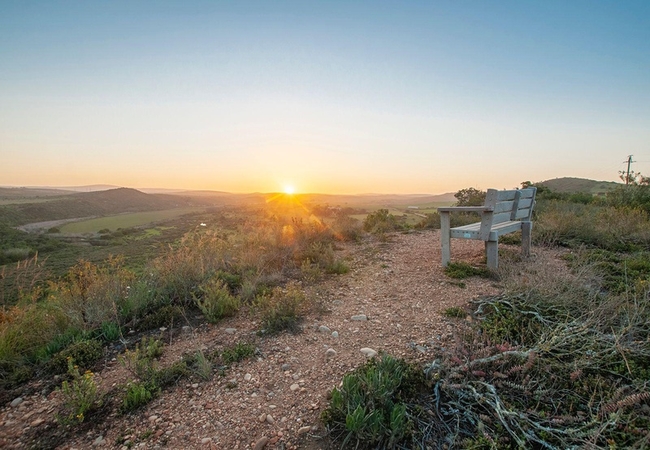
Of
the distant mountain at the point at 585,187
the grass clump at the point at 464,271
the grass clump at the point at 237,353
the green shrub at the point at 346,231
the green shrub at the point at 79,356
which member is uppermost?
the distant mountain at the point at 585,187

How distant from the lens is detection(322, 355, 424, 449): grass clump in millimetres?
2008

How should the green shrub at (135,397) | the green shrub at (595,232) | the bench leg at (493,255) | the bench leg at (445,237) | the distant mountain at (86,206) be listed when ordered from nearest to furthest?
the green shrub at (135,397)
the bench leg at (493,255)
the bench leg at (445,237)
the green shrub at (595,232)
the distant mountain at (86,206)

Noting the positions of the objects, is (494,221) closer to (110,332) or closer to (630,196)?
(110,332)

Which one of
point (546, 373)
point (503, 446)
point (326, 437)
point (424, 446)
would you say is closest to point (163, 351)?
point (326, 437)

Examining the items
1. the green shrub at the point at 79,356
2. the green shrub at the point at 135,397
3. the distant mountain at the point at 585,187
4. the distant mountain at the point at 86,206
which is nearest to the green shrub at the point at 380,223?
the green shrub at the point at 79,356

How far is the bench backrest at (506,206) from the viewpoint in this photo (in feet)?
16.6

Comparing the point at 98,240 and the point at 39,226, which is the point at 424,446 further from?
the point at 39,226

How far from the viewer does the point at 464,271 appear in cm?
536

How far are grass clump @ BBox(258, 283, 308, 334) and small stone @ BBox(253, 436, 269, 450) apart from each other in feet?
5.03

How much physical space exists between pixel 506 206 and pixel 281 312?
4.43 m

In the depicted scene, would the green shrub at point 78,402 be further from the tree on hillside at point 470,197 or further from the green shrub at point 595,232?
the tree on hillside at point 470,197

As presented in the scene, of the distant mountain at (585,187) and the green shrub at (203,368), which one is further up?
the distant mountain at (585,187)

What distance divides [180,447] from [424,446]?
1.69 m

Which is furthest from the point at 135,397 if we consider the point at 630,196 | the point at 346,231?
the point at 630,196
